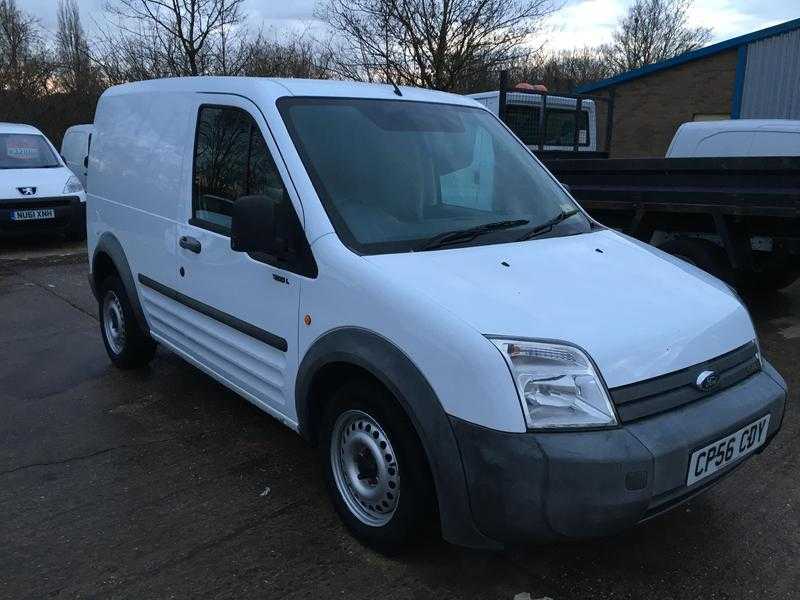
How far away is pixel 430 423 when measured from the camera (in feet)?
7.66

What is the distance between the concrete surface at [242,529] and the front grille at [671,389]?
786 millimetres

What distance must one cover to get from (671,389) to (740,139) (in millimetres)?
5791

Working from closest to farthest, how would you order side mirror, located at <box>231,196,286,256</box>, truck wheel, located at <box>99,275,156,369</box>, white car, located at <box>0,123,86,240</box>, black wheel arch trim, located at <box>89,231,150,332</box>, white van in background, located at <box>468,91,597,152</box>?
side mirror, located at <box>231,196,286,256</box>, black wheel arch trim, located at <box>89,231,150,332</box>, truck wheel, located at <box>99,275,156,369</box>, white van in background, located at <box>468,91,597,152</box>, white car, located at <box>0,123,86,240</box>

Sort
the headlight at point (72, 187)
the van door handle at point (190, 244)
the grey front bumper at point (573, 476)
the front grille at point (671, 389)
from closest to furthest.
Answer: the grey front bumper at point (573, 476) < the front grille at point (671, 389) < the van door handle at point (190, 244) < the headlight at point (72, 187)

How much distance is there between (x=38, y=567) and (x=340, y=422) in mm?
1318

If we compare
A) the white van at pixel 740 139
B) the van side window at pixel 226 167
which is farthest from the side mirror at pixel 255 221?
the white van at pixel 740 139

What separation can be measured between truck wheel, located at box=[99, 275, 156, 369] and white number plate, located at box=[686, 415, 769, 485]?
11.4 ft

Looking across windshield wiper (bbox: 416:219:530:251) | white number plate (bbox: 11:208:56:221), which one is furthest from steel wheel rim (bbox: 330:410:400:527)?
white number plate (bbox: 11:208:56:221)

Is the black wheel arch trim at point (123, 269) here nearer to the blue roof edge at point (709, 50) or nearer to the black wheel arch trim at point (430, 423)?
the black wheel arch trim at point (430, 423)

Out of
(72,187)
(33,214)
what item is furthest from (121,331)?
(72,187)

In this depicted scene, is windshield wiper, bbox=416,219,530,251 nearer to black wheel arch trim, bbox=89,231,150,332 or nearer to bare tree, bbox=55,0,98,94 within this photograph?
black wheel arch trim, bbox=89,231,150,332

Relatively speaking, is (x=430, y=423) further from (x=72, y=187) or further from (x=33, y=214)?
(x=72, y=187)

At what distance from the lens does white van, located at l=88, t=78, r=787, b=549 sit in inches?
87.5

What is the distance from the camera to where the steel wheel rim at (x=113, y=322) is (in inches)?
193
